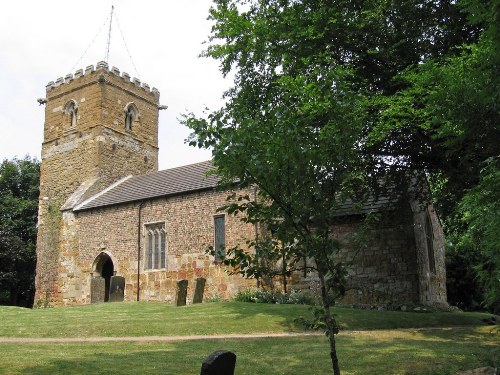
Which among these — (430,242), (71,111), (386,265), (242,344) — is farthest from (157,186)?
(242,344)

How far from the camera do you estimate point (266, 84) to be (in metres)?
Answer: 16.4

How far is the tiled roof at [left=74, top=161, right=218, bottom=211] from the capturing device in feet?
79.0

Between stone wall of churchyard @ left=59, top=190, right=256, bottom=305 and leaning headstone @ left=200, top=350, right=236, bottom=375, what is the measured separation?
46.4ft

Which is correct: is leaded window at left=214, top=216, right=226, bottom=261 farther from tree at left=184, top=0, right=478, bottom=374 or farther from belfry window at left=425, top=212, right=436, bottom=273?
belfry window at left=425, top=212, right=436, bottom=273

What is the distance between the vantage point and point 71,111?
3212 centimetres

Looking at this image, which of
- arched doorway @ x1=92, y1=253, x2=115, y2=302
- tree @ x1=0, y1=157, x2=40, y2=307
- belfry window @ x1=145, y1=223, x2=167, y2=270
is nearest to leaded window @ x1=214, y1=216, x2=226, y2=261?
belfry window @ x1=145, y1=223, x2=167, y2=270

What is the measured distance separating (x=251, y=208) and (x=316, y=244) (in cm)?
92

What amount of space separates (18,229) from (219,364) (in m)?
35.9

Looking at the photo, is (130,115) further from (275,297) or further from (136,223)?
(275,297)

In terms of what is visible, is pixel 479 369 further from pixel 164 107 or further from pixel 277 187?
pixel 164 107

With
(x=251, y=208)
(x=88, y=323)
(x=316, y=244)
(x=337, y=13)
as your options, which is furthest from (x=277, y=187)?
Result: (x=88, y=323)

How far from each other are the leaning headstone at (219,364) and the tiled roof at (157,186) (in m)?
16.7

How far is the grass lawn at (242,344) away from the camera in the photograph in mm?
8305

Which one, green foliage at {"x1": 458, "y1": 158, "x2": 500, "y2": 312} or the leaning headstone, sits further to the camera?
green foliage at {"x1": 458, "y1": 158, "x2": 500, "y2": 312}
